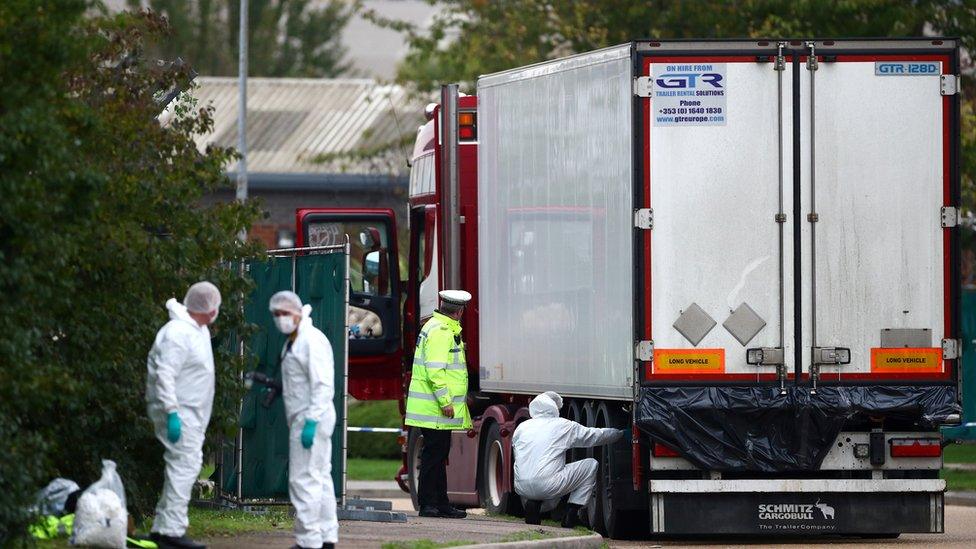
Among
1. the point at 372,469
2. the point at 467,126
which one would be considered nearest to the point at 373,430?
the point at 372,469

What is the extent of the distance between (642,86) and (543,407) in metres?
2.59

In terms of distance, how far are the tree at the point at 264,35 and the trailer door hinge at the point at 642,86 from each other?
48368 millimetres

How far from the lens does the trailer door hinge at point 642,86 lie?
1371 centimetres

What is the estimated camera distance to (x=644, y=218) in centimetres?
1372

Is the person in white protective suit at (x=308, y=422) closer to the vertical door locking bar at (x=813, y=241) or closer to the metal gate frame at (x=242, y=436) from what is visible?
the metal gate frame at (x=242, y=436)

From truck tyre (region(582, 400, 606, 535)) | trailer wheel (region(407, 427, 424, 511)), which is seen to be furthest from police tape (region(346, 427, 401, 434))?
truck tyre (region(582, 400, 606, 535))

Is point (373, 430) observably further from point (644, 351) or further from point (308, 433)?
point (308, 433)

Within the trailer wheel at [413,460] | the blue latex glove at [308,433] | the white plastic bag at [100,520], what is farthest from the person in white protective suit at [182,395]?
the trailer wheel at [413,460]

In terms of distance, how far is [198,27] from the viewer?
63156 millimetres

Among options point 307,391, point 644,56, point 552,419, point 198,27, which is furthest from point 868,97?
point 198,27

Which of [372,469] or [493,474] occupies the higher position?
[493,474]

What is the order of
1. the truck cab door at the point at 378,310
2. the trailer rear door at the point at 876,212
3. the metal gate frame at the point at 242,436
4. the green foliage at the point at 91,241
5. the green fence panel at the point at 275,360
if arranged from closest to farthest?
the green foliage at the point at 91,241
the metal gate frame at the point at 242,436
the green fence panel at the point at 275,360
the trailer rear door at the point at 876,212
the truck cab door at the point at 378,310

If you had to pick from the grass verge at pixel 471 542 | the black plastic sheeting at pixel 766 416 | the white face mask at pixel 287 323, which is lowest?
the grass verge at pixel 471 542

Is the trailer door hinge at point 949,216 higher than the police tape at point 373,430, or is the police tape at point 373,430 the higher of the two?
the trailer door hinge at point 949,216
